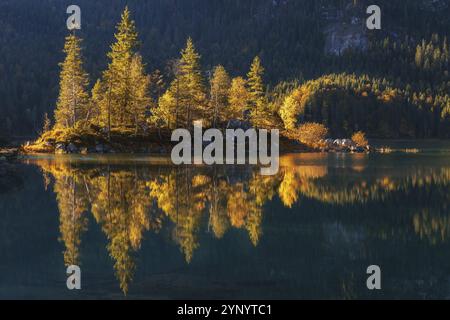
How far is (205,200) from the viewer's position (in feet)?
110

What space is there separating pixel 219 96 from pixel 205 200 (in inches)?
2909

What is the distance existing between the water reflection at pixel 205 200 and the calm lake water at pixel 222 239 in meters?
0.10

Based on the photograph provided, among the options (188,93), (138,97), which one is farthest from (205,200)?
(188,93)

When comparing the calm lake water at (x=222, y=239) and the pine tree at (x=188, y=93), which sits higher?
the pine tree at (x=188, y=93)

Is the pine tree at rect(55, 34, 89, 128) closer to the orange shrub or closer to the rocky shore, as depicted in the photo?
the orange shrub

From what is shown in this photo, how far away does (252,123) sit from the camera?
11331cm

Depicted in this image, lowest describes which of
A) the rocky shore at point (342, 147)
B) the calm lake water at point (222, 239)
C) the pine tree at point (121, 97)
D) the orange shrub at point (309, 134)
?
the calm lake water at point (222, 239)

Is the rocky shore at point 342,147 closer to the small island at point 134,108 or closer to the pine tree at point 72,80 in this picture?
the small island at point 134,108

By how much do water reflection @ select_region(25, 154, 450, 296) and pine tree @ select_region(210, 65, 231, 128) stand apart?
5119 cm

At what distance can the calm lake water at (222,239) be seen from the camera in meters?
17.2

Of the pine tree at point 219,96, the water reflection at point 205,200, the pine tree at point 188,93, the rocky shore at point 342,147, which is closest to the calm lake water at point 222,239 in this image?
the water reflection at point 205,200
